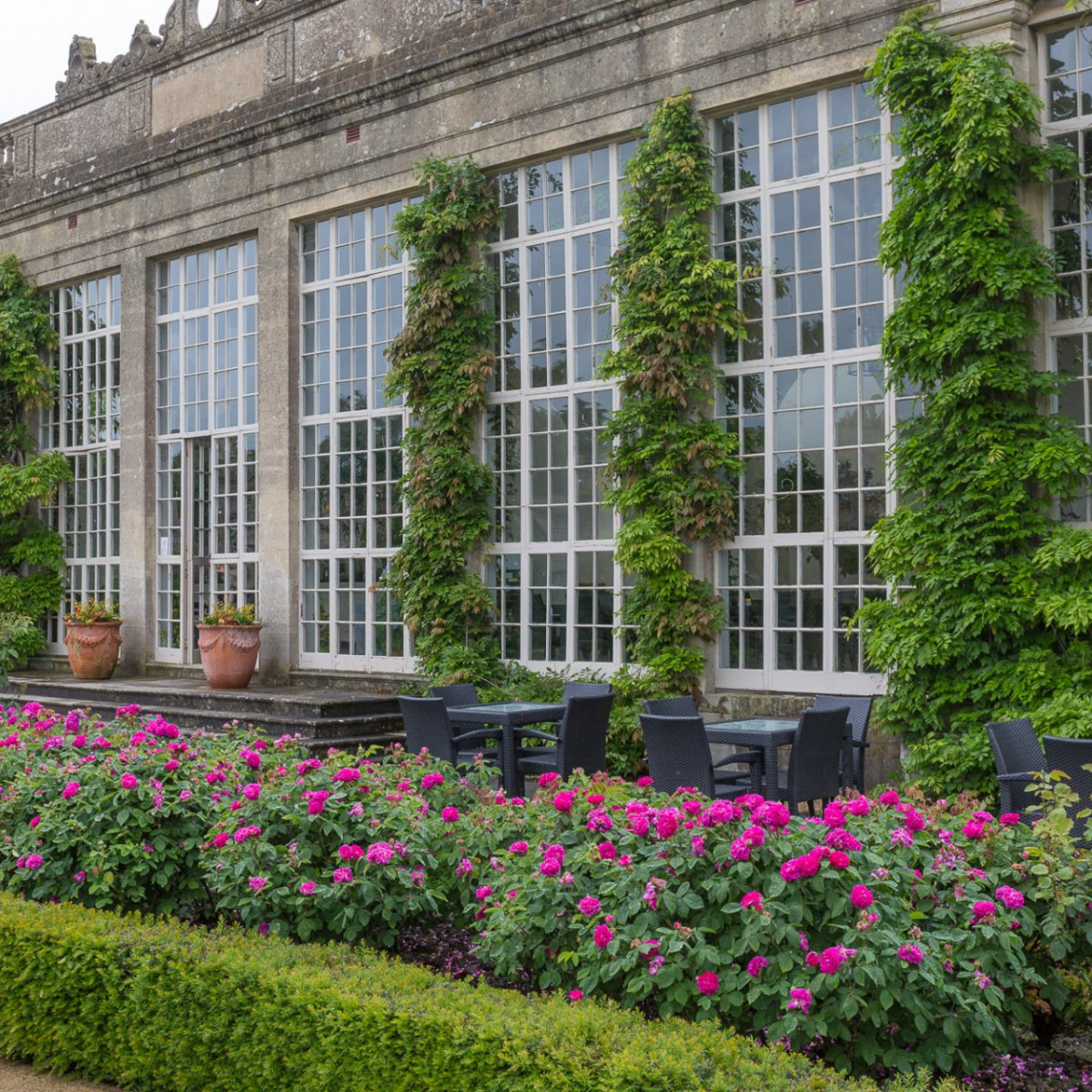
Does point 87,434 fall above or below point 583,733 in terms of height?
above

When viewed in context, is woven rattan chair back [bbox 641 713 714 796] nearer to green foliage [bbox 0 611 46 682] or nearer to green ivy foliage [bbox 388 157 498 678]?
green ivy foliage [bbox 388 157 498 678]

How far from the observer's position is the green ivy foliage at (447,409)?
41.4 feet

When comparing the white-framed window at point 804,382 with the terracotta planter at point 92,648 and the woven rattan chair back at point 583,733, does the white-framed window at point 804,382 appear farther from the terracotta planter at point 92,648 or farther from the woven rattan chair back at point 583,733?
the terracotta planter at point 92,648

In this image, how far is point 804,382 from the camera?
35.0 feet

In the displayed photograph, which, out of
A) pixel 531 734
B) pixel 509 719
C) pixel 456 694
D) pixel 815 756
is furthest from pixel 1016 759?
pixel 456 694

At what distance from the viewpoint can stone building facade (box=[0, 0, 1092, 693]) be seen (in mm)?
10391

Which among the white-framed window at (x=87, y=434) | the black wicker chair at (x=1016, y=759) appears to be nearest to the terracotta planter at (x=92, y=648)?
the white-framed window at (x=87, y=434)

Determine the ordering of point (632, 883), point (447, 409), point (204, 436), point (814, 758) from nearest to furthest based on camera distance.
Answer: point (632, 883), point (814, 758), point (447, 409), point (204, 436)

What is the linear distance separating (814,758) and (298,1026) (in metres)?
4.36

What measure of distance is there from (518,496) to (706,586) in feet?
7.73

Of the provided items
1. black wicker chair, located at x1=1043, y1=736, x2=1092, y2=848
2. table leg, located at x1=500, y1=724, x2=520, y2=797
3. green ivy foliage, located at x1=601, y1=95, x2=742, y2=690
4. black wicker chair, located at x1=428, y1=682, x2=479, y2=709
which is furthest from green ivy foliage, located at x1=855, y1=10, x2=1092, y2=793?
black wicker chair, located at x1=428, y1=682, x2=479, y2=709

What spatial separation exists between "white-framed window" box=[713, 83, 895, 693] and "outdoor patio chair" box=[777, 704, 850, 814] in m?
2.00

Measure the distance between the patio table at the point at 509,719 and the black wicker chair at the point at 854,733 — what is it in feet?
6.15

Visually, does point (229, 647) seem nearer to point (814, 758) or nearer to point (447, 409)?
point (447, 409)
